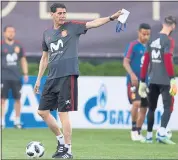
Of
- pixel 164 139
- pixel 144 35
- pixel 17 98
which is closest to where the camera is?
pixel 164 139

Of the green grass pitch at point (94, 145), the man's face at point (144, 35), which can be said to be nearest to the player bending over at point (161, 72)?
the green grass pitch at point (94, 145)

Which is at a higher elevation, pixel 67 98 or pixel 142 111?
pixel 67 98

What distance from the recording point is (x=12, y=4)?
61.9 feet

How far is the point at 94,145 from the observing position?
13758mm

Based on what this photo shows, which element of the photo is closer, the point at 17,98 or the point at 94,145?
the point at 94,145

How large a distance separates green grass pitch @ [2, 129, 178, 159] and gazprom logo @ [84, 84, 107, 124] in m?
0.53

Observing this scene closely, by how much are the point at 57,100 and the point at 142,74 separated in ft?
10.6

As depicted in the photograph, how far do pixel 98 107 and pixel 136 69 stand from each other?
2.96 m

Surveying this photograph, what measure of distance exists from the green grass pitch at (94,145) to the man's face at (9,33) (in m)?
2.13

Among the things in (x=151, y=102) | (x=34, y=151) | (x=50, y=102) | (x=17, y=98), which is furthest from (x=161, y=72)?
(x=17, y=98)

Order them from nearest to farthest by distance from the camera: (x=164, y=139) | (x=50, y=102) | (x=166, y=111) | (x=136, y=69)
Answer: (x=50, y=102), (x=164, y=139), (x=166, y=111), (x=136, y=69)

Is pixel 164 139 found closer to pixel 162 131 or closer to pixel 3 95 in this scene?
pixel 162 131

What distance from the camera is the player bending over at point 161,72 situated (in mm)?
13874

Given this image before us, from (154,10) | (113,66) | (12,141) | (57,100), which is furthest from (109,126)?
(57,100)
